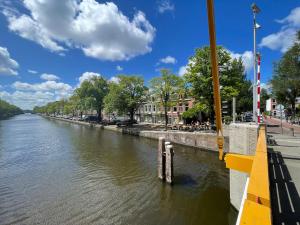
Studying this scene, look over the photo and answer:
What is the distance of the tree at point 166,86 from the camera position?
33.3 meters

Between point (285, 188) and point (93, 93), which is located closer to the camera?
point (285, 188)

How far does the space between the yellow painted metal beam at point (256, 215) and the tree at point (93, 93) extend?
60.3m

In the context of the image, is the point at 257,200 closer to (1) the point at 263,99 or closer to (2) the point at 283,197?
(2) the point at 283,197

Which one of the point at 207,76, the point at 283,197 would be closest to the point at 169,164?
the point at 283,197

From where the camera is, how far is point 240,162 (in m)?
4.94

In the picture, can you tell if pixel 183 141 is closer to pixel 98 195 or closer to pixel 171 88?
pixel 171 88

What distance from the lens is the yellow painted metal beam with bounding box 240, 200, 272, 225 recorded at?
57.2 inches

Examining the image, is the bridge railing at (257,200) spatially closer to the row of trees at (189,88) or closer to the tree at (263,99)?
the row of trees at (189,88)

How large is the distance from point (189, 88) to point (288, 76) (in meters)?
20.0

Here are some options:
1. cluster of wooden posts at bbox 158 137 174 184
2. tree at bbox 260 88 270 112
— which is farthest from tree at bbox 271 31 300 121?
cluster of wooden posts at bbox 158 137 174 184

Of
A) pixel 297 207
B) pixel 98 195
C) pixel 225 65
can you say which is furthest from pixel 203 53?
pixel 297 207

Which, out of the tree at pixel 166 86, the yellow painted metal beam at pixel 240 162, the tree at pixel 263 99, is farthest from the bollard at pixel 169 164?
the tree at pixel 263 99

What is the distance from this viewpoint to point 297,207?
459 centimetres

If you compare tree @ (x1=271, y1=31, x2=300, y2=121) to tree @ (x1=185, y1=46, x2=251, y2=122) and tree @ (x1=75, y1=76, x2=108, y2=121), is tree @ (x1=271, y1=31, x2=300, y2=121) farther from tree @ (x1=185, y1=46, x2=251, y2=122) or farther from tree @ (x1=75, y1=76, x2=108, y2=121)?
tree @ (x1=75, y1=76, x2=108, y2=121)
